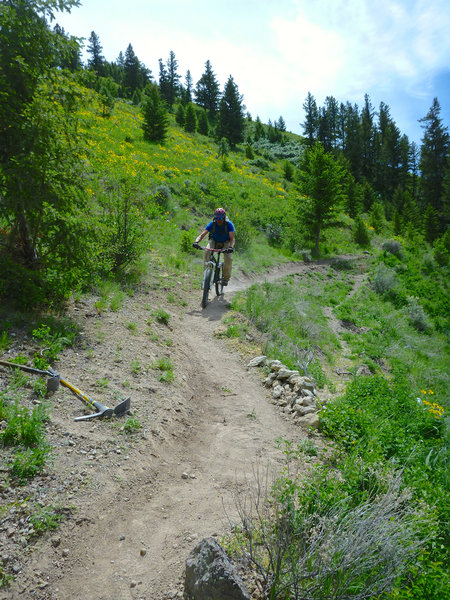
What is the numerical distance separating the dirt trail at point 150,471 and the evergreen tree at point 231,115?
50.2 metres

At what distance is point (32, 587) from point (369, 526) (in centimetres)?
247

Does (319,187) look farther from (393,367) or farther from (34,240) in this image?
(34,240)

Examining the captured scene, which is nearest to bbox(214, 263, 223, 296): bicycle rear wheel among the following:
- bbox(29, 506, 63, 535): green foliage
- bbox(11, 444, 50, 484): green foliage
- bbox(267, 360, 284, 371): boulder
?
bbox(267, 360, 284, 371): boulder

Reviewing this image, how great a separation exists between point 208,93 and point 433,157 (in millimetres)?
46288

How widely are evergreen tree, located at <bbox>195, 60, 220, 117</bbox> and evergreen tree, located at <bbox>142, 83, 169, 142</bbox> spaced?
5271 centimetres

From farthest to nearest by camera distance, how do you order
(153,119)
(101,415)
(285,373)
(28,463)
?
(153,119) → (285,373) → (101,415) → (28,463)

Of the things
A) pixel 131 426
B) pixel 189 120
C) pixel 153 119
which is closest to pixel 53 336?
pixel 131 426

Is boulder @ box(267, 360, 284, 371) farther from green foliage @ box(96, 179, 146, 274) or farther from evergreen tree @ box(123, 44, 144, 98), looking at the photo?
evergreen tree @ box(123, 44, 144, 98)

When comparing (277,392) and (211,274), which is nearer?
(277,392)

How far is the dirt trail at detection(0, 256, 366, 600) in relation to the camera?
106 inches

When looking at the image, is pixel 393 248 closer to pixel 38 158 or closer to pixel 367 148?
pixel 38 158

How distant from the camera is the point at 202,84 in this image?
7412 centimetres

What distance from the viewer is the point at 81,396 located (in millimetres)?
4375

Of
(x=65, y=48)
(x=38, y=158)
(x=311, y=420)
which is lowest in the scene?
(x=311, y=420)
